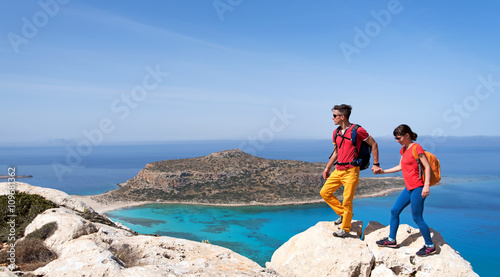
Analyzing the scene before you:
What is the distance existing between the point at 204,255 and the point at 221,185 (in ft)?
239

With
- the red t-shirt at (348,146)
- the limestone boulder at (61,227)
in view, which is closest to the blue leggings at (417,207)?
the red t-shirt at (348,146)

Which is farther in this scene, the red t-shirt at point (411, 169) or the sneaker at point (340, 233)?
the sneaker at point (340, 233)

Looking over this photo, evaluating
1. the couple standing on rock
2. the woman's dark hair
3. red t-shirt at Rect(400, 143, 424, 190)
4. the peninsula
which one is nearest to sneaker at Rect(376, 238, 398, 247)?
the couple standing on rock

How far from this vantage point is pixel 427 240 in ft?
18.7

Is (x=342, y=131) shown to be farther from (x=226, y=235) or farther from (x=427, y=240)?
(x=226, y=235)

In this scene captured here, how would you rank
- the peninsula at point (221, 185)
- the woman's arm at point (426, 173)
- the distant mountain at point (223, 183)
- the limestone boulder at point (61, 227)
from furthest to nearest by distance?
the distant mountain at point (223, 183), the peninsula at point (221, 185), the limestone boulder at point (61, 227), the woman's arm at point (426, 173)

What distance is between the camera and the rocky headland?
4672mm

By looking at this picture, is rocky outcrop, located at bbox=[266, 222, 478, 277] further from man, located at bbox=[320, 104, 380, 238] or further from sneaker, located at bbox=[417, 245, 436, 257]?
man, located at bbox=[320, 104, 380, 238]

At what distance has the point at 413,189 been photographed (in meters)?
5.79

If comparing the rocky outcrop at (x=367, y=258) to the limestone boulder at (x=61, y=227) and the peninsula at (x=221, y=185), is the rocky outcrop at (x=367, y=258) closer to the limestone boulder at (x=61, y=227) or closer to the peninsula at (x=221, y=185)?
the limestone boulder at (x=61, y=227)

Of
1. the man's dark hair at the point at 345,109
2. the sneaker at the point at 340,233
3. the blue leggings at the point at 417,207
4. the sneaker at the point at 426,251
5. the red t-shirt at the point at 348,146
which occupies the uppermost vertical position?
the man's dark hair at the point at 345,109

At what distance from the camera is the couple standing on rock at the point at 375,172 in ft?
18.7

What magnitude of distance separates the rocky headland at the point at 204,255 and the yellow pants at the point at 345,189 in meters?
0.44

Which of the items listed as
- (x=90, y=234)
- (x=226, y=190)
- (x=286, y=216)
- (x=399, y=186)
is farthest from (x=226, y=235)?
(x=399, y=186)
